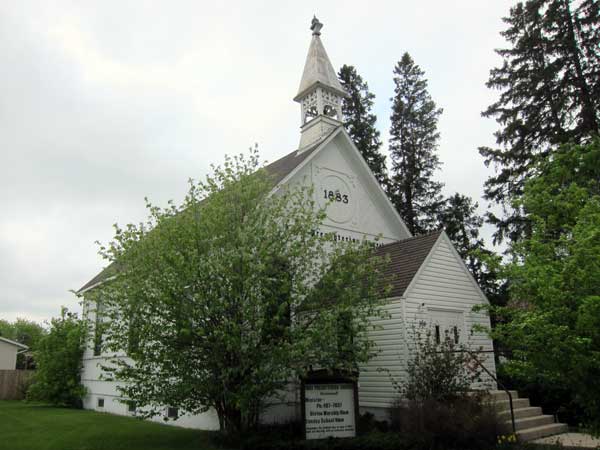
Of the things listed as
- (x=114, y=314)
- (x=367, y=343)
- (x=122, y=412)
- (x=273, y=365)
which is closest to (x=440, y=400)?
(x=367, y=343)

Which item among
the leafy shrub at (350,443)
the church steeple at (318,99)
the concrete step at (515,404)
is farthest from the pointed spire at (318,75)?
the leafy shrub at (350,443)

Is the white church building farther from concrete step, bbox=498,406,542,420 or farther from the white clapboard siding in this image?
concrete step, bbox=498,406,542,420

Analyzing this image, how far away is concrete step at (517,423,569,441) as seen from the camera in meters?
11.0

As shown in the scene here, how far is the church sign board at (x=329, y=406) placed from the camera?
10492 millimetres

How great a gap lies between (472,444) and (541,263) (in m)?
3.94

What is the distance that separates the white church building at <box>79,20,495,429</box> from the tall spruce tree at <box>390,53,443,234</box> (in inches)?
471

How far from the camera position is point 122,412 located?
64.2 ft

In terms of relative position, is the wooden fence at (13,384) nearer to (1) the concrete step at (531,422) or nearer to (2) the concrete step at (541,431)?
(1) the concrete step at (531,422)

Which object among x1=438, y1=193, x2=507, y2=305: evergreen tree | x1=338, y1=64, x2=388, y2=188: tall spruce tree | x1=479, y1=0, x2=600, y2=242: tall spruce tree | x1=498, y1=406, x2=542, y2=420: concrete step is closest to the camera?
x1=498, y1=406, x2=542, y2=420: concrete step

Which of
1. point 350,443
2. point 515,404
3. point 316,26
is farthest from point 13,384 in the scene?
point 515,404

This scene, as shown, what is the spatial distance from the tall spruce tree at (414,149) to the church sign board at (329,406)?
21400mm

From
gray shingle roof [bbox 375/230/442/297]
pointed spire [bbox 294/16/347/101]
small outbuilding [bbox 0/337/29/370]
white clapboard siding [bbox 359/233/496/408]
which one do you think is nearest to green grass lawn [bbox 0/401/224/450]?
white clapboard siding [bbox 359/233/496/408]

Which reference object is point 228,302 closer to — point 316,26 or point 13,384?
point 316,26

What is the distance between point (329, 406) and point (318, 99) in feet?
46.2
